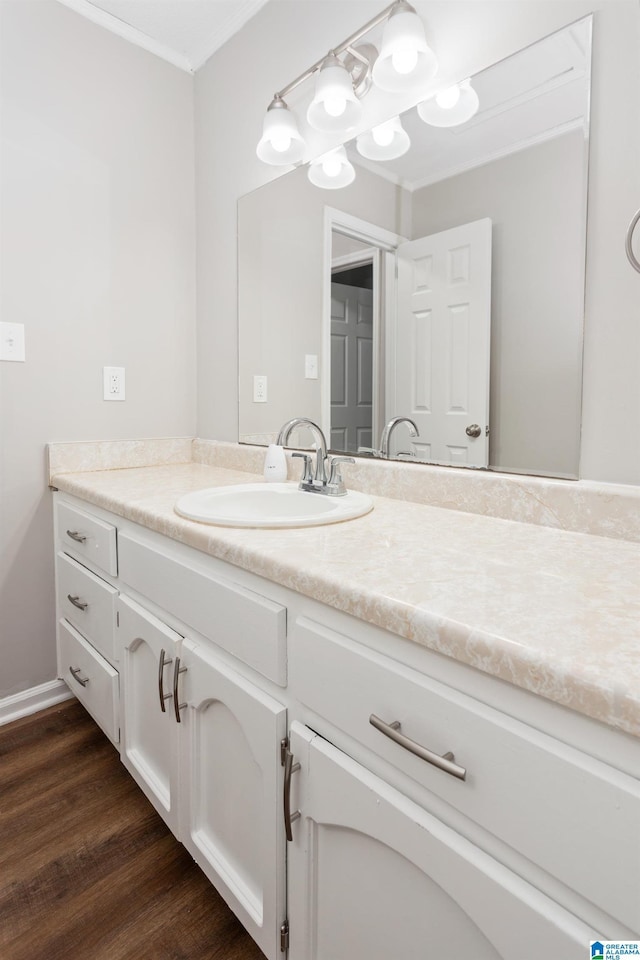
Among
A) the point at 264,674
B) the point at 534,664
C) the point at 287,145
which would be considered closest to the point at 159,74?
the point at 287,145

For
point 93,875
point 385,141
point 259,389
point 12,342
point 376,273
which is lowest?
point 93,875

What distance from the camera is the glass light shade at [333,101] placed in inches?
54.4

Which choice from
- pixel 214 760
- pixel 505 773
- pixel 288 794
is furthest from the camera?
pixel 214 760

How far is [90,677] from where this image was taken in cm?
158

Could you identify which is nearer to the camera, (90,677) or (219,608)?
(219,608)

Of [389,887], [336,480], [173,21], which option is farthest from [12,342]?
[389,887]

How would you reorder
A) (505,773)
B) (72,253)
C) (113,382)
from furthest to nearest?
(113,382) → (72,253) → (505,773)

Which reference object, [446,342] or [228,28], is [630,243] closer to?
[446,342]

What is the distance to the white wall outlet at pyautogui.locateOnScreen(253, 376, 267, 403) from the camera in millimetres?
1858

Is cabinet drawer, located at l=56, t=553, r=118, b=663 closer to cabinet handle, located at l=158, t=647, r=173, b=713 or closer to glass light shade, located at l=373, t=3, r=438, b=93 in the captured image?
cabinet handle, located at l=158, t=647, r=173, b=713

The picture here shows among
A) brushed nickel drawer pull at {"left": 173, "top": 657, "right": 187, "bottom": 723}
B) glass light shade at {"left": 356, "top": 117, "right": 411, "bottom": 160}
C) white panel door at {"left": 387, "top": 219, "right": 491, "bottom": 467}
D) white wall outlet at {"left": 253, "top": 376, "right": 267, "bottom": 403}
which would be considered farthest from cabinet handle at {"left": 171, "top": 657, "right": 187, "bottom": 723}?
glass light shade at {"left": 356, "top": 117, "right": 411, "bottom": 160}

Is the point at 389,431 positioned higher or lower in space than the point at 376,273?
lower

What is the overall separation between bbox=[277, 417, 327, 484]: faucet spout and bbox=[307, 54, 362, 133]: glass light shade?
821 millimetres

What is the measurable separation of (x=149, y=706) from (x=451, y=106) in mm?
1580
